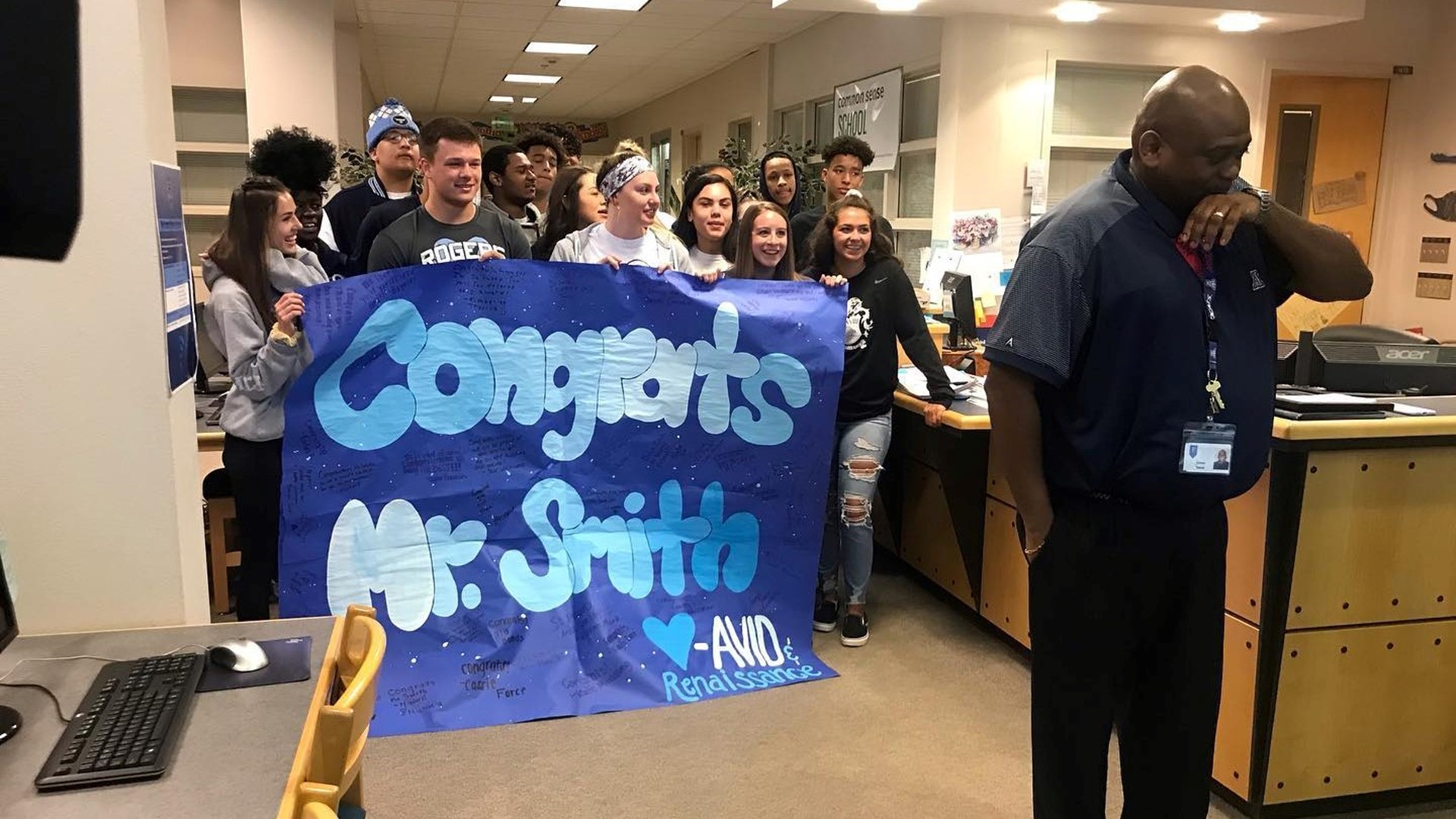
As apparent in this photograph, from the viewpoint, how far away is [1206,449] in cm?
161

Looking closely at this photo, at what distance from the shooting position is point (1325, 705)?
2.33 meters

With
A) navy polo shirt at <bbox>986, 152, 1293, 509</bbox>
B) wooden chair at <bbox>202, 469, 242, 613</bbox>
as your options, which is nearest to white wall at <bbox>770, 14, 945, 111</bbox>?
wooden chair at <bbox>202, 469, 242, 613</bbox>

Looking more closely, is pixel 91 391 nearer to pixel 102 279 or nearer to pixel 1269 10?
pixel 102 279

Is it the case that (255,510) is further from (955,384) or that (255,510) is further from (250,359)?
(955,384)

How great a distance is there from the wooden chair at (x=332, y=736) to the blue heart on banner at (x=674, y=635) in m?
1.56

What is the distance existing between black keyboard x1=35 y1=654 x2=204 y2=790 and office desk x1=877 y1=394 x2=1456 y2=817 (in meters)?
2.10

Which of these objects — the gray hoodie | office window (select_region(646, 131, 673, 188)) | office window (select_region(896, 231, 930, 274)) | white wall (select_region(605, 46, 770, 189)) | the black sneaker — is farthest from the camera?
office window (select_region(646, 131, 673, 188))

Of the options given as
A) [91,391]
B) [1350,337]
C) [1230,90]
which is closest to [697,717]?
[91,391]

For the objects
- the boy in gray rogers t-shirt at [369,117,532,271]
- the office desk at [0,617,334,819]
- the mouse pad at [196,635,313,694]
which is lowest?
the office desk at [0,617,334,819]

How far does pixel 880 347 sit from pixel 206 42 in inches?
198

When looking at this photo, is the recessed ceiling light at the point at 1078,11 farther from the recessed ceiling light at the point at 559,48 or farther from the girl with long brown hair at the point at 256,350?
the recessed ceiling light at the point at 559,48

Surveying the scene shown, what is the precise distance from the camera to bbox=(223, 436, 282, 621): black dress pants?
279cm

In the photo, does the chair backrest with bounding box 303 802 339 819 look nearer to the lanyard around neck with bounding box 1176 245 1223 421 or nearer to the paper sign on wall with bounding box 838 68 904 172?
the lanyard around neck with bounding box 1176 245 1223 421

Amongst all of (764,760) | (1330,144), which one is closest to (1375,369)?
(764,760)
